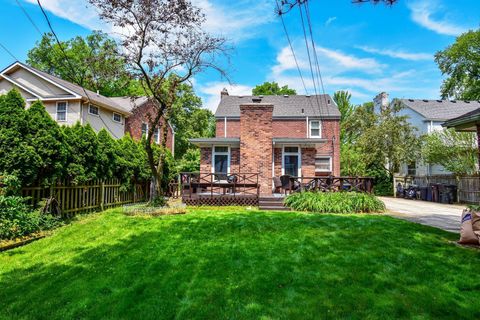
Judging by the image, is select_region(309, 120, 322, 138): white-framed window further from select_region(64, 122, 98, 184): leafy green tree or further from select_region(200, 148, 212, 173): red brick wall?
select_region(64, 122, 98, 184): leafy green tree

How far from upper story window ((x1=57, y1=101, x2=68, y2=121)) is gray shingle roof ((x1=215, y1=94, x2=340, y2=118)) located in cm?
1019

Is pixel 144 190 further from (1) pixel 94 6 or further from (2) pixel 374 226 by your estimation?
(2) pixel 374 226

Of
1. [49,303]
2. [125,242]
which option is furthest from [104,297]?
[125,242]

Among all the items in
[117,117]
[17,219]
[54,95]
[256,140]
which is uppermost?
[54,95]

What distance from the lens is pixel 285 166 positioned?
611 inches

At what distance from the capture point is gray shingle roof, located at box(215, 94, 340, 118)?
2175cm

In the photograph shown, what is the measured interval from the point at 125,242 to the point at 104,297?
231cm

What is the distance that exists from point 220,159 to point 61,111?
10824mm

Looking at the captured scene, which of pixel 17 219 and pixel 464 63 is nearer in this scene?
pixel 17 219

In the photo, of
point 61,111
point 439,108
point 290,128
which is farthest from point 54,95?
point 439,108

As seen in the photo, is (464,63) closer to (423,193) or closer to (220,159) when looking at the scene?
(423,193)

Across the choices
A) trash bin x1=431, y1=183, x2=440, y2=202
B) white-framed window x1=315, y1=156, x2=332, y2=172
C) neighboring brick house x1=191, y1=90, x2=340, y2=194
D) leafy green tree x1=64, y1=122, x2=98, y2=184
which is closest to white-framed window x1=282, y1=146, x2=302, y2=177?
neighboring brick house x1=191, y1=90, x2=340, y2=194

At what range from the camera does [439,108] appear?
24.6m

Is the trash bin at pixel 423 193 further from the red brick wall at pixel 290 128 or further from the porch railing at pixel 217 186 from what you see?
the porch railing at pixel 217 186
